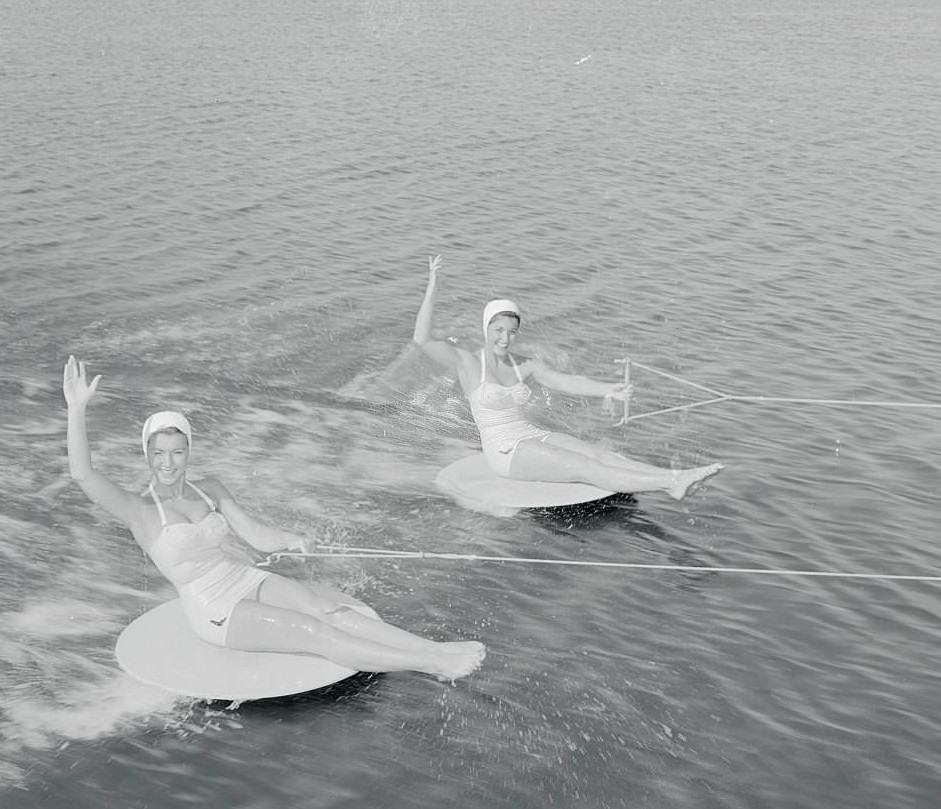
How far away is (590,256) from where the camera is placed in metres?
24.1

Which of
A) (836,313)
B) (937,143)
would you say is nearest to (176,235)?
(836,313)

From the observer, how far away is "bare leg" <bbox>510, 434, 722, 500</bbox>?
1202 cm

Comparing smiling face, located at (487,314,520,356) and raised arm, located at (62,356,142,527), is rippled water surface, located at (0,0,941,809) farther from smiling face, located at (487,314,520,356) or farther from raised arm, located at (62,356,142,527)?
smiling face, located at (487,314,520,356)

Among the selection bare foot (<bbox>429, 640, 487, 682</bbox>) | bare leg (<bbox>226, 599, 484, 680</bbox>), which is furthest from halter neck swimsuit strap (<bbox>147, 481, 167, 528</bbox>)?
bare foot (<bbox>429, 640, 487, 682</bbox>)

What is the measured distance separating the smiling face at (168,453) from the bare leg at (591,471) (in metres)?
4.73

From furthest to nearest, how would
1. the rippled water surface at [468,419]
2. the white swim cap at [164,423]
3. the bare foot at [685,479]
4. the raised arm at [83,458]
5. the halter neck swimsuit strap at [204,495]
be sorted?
the bare foot at [685,479], the halter neck swimsuit strap at [204,495], the rippled water surface at [468,419], the white swim cap at [164,423], the raised arm at [83,458]

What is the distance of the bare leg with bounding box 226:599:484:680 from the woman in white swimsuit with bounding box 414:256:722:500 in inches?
158

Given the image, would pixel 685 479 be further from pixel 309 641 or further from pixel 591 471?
pixel 309 641

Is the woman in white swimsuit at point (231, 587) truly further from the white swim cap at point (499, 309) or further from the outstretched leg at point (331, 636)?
the white swim cap at point (499, 309)

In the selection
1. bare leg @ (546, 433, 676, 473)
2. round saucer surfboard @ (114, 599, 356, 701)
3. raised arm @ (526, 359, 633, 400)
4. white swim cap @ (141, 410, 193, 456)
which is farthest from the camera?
raised arm @ (526, 359, 633, 400)

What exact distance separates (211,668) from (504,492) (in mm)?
4427

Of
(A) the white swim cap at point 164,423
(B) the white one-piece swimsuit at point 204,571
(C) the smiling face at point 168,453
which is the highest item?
(A) the white swim cap at point 164,423

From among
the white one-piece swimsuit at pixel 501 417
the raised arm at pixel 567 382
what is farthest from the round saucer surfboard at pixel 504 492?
the raised arm at pixel 567 382

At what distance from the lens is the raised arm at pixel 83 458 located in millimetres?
7590
